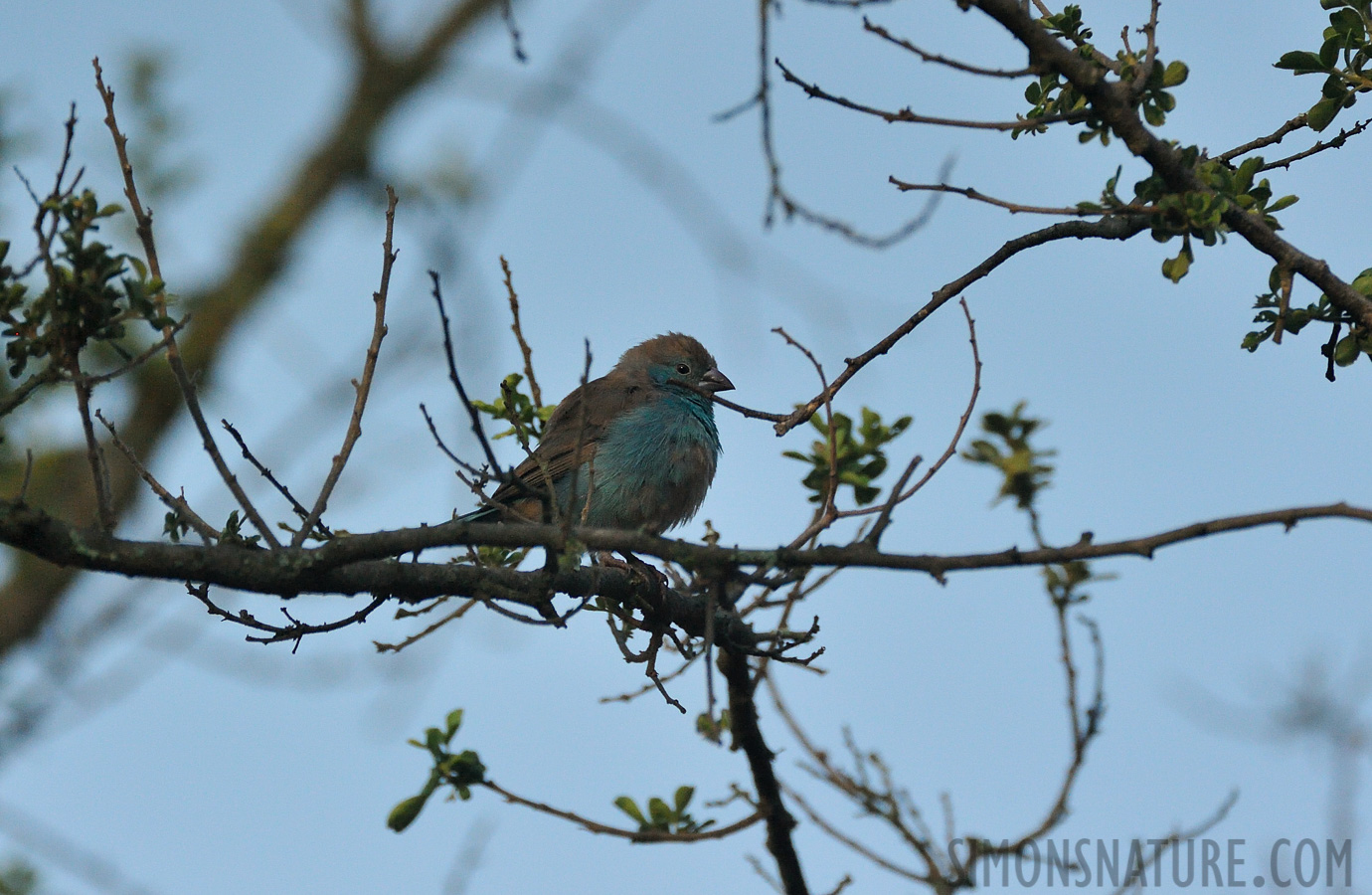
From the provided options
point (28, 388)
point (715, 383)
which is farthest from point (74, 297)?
point (715, 383)

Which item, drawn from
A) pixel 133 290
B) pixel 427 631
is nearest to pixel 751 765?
pixel 427 631

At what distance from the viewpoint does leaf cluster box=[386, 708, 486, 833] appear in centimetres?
427

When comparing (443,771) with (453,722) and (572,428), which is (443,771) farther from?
(572,428)

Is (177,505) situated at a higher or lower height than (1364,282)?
lower

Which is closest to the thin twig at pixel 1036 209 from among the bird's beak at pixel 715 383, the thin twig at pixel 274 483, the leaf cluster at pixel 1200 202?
the leaf cluster at pixel 1200 202

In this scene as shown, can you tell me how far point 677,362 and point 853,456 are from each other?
3.35m

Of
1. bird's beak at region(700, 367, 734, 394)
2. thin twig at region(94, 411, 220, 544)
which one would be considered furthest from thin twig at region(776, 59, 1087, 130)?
bird's beak at region(700, 367, 734, 394)

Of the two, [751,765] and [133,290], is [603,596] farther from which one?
[133,290]

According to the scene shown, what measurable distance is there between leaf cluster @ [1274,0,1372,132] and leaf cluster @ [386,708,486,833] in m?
3.24

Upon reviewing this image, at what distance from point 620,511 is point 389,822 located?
8.96 ft

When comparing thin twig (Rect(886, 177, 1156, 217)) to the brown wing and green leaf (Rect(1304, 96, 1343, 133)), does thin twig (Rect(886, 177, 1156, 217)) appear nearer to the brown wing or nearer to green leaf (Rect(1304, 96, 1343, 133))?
green leaf (Rect(1304, 96, 1343, 133))

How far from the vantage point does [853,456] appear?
4953 mm

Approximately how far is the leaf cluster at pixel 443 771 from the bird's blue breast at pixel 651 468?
8.00 feet

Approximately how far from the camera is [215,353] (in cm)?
1383
